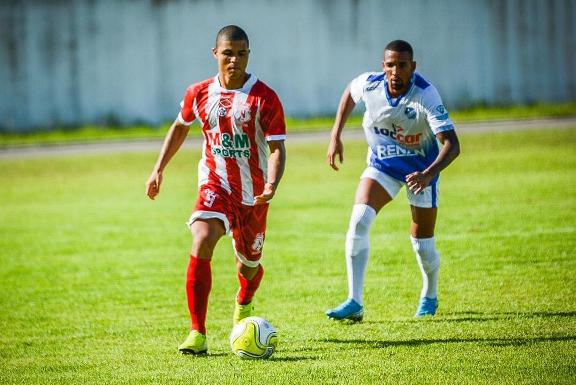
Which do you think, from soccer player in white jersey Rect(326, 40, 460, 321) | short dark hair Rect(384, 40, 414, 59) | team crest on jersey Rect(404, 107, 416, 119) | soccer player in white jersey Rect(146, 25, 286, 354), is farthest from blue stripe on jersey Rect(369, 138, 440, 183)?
soccer player in white jersey Rect(146, 25, 286, 354)

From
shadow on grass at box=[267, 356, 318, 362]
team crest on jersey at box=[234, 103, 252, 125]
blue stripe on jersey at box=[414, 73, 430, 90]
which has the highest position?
blue stripe on jersey at box=[414, 73, 430, 90]

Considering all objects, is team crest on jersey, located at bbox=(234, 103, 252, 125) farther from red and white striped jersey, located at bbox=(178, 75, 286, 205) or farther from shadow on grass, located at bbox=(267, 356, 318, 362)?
shadow on grass, located at bbox=(267, 356, 318, 362)

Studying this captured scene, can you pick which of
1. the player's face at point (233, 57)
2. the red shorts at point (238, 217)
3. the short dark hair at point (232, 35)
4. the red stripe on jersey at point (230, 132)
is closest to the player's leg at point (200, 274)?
the red shorts at point (238, 217)

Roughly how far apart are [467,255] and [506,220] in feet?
8.35

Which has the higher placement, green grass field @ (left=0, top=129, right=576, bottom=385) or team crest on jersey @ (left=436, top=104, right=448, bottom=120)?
team crest on jersey @ (left=436, top=104, right=448, bottom=120)

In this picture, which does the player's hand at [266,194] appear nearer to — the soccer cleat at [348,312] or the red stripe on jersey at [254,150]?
the red stripe on jersey at [254,150]

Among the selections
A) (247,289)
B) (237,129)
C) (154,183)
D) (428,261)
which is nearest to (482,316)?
(428,261)

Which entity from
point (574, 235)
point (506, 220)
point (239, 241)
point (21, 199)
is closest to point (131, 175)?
point (21, 199)

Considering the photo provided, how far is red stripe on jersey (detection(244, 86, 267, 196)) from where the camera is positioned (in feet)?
24.7

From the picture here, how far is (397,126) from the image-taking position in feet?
28.1

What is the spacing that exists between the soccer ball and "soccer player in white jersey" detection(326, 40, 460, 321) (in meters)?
1.21

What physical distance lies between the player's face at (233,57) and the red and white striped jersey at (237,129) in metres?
0.16

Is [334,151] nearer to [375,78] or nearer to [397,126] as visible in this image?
[397,126]

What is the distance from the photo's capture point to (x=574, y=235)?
11938 mm
